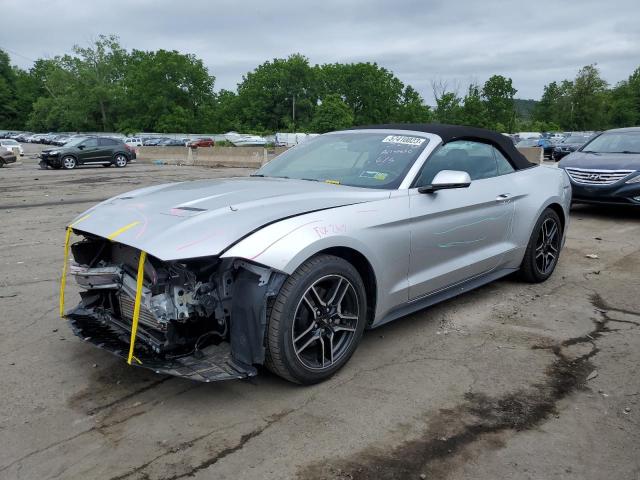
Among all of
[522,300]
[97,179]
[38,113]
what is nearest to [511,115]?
[97,179]

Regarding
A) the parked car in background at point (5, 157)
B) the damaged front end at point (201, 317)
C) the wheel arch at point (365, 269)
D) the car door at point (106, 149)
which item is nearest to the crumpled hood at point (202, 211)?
the damaged front end at point (201, 317)

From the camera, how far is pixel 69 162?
24984mm

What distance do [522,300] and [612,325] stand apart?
79cm

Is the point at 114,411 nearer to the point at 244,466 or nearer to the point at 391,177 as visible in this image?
the point at 244,466

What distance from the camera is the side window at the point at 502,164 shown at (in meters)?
4.96

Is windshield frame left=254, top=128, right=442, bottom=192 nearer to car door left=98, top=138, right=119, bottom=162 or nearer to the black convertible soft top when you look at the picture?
the black convertible soft top

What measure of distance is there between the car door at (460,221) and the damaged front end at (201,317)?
1.31 m

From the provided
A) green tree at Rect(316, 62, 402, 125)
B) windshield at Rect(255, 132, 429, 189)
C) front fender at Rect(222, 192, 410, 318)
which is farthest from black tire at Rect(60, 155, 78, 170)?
green tree at Rect(316, 62, 402, 125)

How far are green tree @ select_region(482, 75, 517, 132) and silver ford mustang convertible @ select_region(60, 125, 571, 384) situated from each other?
225 feet

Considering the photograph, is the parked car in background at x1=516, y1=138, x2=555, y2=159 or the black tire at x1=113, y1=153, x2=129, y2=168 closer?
the black tire at x1=113, y1=153, x2=129, y2=168

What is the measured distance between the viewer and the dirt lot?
2.58 m

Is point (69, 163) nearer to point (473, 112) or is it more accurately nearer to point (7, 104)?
point (473, 112)

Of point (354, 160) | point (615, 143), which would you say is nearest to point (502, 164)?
point (354, 160)

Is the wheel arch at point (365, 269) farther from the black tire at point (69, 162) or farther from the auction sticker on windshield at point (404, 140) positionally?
the black tire at point (69, 162)
